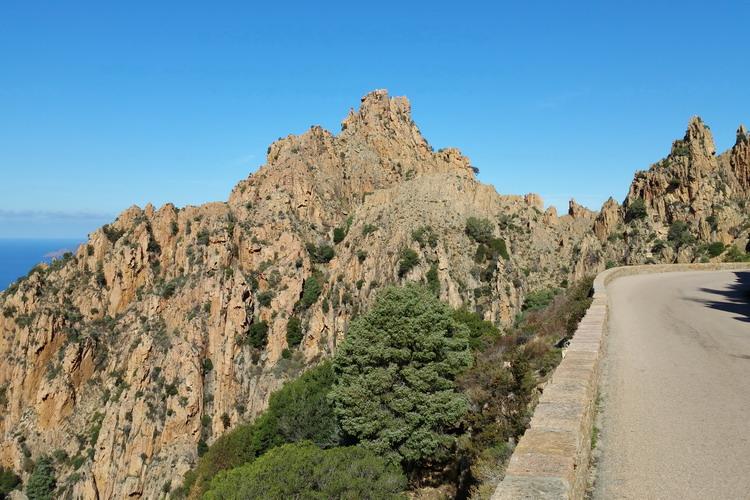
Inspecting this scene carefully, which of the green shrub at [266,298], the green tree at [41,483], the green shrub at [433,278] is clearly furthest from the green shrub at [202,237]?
the green shrub at [433,278]

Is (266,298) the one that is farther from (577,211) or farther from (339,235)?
(577,211)

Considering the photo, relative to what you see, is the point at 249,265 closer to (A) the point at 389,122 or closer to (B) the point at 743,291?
(A) the point at 389,122

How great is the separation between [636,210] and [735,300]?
52.8 meters

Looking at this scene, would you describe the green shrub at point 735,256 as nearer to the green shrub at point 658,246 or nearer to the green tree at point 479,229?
the green shrub at point 658,246

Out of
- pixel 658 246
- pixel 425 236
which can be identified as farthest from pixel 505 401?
pixel 658 246

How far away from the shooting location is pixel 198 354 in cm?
6200

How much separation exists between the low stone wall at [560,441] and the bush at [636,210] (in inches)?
2535

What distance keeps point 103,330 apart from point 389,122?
61.1 metres

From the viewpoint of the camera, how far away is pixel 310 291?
68938mm

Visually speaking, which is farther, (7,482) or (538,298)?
(538,298)

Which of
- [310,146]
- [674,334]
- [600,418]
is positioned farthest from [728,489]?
[310,146]

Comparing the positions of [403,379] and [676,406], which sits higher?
[676,406]

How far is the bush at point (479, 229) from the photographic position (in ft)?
221

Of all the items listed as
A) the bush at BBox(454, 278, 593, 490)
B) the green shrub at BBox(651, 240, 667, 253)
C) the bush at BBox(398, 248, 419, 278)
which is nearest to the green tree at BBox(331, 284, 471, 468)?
the bush at BBox(454, 278, 593, 490)
